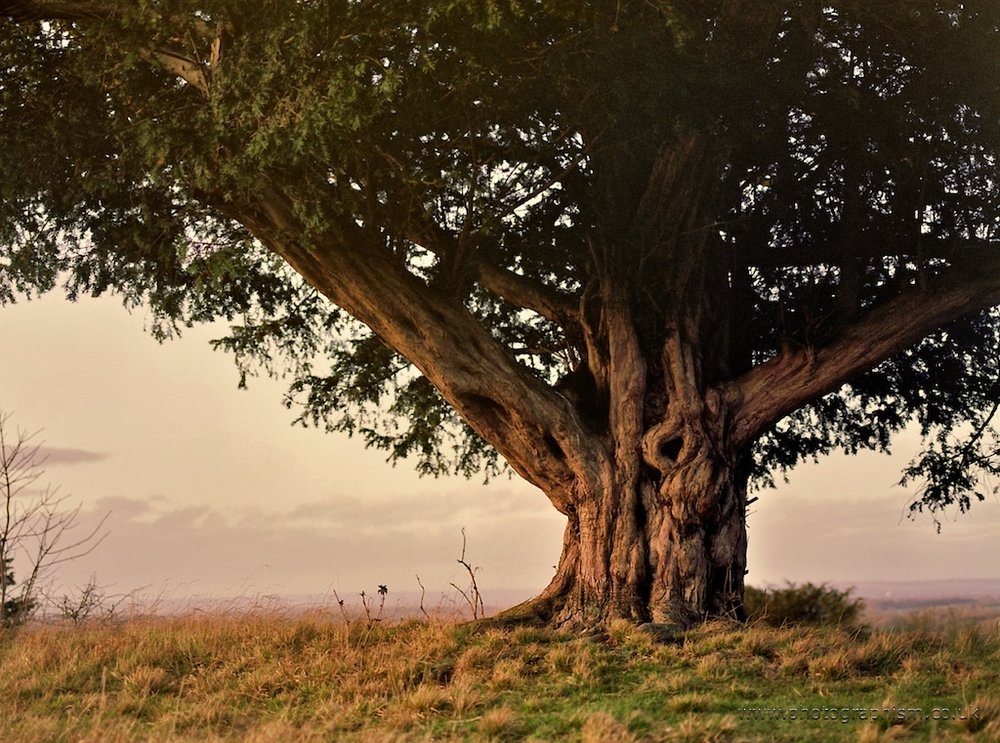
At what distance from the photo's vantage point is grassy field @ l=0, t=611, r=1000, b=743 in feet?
30.0

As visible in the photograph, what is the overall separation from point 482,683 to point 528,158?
593 centimetres

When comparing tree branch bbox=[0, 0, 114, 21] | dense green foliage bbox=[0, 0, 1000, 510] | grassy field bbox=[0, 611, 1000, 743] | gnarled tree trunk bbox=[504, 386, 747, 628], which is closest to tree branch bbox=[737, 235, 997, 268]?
dense green foliage bbox=[0, 0, 1000, 510]

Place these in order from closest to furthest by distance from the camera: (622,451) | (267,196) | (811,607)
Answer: (267,196) → (622,451) → (811,607)

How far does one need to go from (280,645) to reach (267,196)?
497 cm

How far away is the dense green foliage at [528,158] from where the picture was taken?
11008 millimetres

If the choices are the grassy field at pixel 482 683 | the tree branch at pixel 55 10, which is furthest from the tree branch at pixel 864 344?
the tree branch at pixel 55 10

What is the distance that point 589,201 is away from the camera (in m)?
13.8

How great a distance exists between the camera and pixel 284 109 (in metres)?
10.6

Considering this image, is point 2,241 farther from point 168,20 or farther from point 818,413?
point 818,413

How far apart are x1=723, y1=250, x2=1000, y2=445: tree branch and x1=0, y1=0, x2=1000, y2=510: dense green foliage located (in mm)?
307

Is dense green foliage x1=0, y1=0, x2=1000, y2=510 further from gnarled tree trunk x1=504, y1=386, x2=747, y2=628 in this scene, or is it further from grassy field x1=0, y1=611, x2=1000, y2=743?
grassy field x1=0, y1=611, x2=1000, y2=743

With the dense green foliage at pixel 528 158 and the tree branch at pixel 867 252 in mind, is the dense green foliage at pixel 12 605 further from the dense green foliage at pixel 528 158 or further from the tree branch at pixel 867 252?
the tree branch at pixel 867 252

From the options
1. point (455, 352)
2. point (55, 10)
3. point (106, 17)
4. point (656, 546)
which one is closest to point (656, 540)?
point (656, 546)

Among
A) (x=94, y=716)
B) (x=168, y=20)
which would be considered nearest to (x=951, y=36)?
(x=168, y=20)
